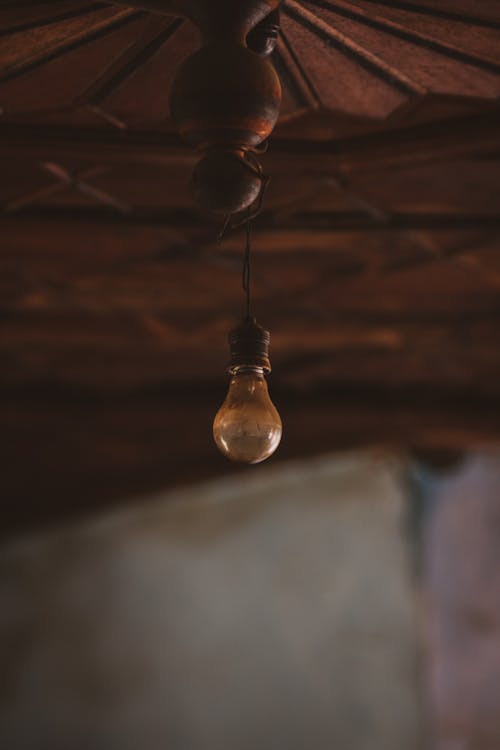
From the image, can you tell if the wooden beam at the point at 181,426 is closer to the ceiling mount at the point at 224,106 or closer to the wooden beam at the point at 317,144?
the wooden beam at the point at 317,144

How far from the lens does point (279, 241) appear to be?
4270mm

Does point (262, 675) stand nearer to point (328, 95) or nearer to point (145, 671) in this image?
point (145, 671)

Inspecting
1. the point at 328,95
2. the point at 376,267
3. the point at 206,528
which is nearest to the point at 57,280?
the point at 376,267

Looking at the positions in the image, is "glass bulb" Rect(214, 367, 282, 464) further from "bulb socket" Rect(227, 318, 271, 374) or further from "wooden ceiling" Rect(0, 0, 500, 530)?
"wooden ceiling" Rect(0, 0, 500, 530)

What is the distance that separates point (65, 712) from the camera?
10094mm

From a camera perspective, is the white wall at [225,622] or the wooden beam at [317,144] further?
the white wall at [225,622]

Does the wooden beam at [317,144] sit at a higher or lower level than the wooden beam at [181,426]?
lower

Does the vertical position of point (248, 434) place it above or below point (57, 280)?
below

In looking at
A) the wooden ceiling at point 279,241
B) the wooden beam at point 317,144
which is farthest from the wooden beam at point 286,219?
the wooden beam at point 317,144

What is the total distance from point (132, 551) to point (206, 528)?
0.66m

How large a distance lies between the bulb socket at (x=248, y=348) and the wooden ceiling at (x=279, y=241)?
60 cm

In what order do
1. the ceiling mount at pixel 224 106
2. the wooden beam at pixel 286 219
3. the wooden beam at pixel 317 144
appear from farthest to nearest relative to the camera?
1. the wooden beam at pixel 286 219
2. the wooden beam at pixel 317 144
3. the ceiling mount at pixel 224 106

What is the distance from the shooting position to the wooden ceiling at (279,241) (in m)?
2.56

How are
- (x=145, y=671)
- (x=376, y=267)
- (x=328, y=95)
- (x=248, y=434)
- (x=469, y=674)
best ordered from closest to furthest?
1. (x=248, y=434)
2. (x=328, y=95)
3. (x=376, y=267)
4. (x=469, y=674)
5. (x=145, y=671)
